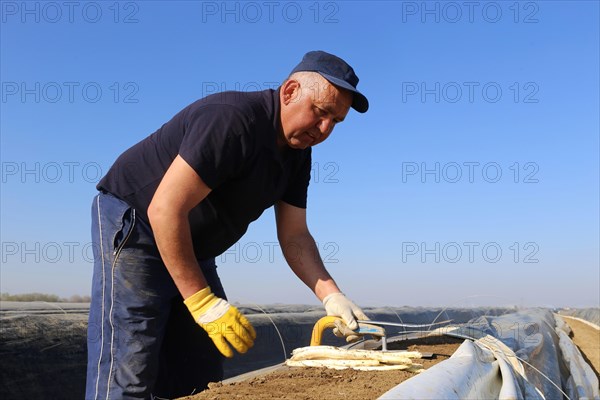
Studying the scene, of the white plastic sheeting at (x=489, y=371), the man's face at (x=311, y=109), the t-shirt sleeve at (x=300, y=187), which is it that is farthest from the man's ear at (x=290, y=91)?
the white plastic sheeting at (x=489, y=371)

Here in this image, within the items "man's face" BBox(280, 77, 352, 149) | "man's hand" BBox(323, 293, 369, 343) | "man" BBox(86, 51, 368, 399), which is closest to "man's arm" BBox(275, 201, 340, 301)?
"man's hand" BBox(323, 293, 369, 343)

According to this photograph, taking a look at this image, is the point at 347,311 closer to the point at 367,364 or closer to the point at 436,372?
the point at 367,364

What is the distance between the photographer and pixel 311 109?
2.07 meters

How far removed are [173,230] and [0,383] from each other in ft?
7.72

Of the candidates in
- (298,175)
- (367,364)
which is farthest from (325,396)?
(298,175)

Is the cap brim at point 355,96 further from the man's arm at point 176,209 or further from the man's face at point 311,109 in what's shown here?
the man's arm at point 176,209

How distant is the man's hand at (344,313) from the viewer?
2.15 m

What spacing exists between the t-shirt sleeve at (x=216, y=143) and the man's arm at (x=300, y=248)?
597mm

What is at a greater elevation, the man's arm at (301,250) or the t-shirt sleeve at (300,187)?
the t-shirt sleeve at (300,187)

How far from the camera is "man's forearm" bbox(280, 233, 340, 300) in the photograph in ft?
8.25

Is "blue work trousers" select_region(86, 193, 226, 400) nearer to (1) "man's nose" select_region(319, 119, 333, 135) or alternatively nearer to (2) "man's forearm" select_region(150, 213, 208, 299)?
(2) "man's forearm" select_region(150, 213, 208, 299)

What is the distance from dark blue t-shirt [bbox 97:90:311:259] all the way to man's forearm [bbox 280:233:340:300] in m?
0.29

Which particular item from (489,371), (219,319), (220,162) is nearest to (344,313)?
(219,319)

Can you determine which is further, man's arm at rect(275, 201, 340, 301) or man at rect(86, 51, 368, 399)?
man's arm at rect(275, 201, 340, 301)
